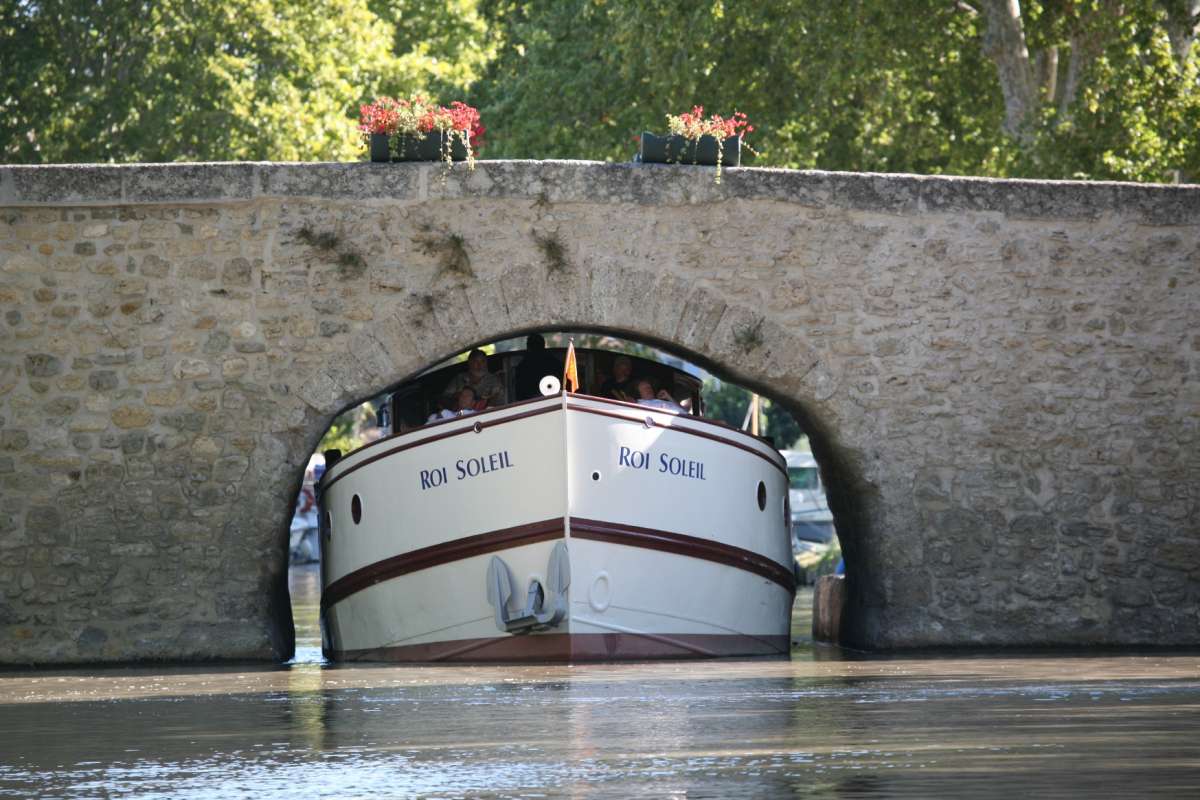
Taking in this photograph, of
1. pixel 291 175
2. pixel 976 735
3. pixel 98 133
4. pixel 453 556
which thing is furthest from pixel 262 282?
pixel 98 133

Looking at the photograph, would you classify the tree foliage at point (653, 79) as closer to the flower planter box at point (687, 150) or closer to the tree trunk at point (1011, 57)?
the tree trunk at point (1011, 57)

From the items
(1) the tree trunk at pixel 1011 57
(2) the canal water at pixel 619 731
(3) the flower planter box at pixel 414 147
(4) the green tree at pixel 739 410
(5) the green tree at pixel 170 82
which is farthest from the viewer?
(4) the green tree at pixel 739 410

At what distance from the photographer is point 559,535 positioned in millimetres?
12227

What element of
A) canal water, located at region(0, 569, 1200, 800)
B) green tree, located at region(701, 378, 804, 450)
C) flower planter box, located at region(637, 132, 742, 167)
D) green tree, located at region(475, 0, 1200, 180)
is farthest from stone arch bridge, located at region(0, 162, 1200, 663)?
green tree, located at region(701, 378, 804, 450)

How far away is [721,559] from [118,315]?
403 centimetres

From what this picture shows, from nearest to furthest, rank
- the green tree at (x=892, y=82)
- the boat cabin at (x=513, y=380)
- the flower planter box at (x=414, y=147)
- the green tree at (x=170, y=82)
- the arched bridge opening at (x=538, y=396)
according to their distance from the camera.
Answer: the arched bridge opening at (x=538, y=396), the flower planter box at (x=414, y=147), the boat cabin at (x=513, y=380), the green tree at (x=892, y=82), the green tree at (x=170, y=82)

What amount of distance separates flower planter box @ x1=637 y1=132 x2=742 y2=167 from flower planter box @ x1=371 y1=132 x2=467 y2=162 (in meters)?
1.20

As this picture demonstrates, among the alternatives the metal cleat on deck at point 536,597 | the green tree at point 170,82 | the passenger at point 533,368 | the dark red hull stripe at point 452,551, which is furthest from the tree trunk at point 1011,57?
the metal cleat on deck at point 536,597

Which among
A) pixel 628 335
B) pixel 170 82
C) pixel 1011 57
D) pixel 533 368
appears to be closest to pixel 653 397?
pixel 628 335

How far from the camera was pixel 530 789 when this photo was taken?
5988mm

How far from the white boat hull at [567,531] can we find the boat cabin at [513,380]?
3.84ft

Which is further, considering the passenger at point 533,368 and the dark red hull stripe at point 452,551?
the passenger at point 533,368

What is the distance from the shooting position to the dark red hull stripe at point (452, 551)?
1228 cm

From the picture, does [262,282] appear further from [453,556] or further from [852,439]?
[852,439]
